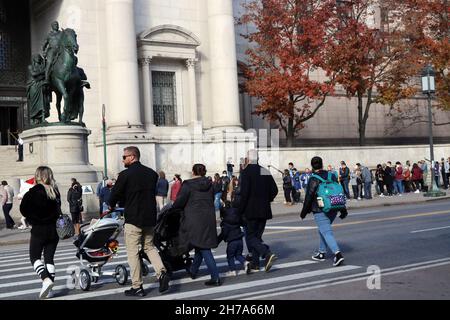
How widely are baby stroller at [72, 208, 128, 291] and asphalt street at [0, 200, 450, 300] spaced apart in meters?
0.17

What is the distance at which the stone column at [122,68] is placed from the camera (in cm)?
3344

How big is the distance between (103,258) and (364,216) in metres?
13.3

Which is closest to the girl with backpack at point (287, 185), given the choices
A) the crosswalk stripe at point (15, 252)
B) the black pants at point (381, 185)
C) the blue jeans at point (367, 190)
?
the blue jeans at point (367, 190)

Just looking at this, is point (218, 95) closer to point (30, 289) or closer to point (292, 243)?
point (292, 243)

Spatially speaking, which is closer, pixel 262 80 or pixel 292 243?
pixel 292 243

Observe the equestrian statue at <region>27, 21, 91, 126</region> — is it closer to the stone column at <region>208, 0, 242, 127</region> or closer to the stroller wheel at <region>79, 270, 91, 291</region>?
the stone column at <region>208, 0, 242, 127</region>

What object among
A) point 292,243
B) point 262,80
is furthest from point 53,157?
point 262,80

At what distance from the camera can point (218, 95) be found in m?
37.2

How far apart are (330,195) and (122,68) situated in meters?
24.2

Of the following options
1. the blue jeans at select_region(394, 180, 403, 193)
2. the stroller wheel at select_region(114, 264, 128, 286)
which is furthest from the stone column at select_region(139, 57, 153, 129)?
the stroller wheel at select_region(114, 264, 128, 286)

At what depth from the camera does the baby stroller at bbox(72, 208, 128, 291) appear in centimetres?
973

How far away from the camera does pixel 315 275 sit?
10.0 meters

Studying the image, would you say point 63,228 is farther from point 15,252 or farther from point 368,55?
point 368,55
